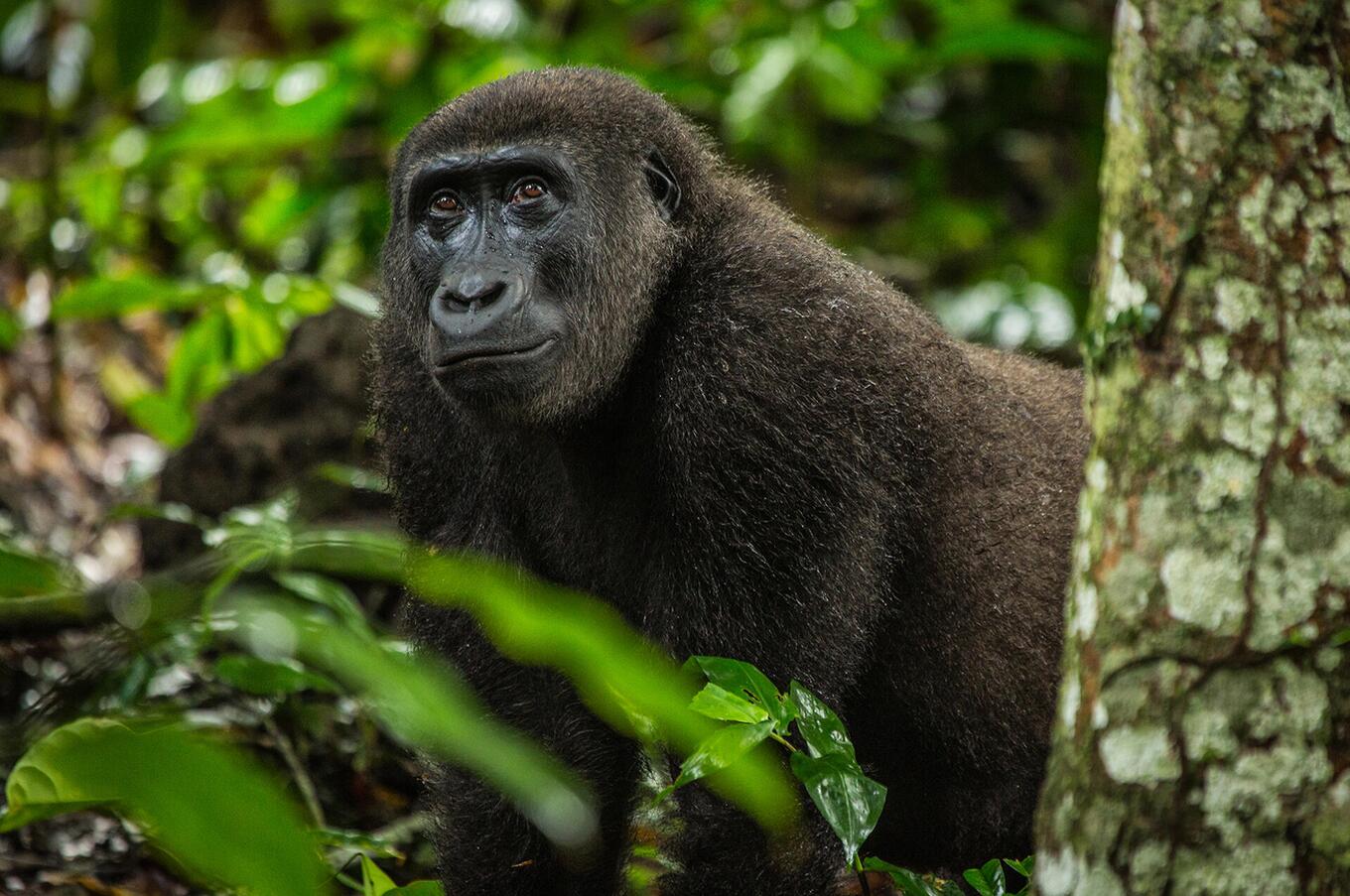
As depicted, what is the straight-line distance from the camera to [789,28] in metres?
9.01

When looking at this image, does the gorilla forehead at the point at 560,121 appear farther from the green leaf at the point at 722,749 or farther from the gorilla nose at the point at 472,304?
the green leaf at the point at 722,749

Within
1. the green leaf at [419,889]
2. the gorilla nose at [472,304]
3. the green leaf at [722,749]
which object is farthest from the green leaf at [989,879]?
the gorilla nose at [472,304]

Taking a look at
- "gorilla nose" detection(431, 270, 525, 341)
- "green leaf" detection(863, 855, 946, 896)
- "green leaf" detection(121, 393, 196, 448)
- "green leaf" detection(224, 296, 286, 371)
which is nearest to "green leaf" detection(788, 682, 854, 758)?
"green leaf" detection(863, 855, 946, 896)

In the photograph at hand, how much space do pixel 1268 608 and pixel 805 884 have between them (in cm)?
203

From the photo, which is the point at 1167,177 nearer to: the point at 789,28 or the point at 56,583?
the point at 56,583

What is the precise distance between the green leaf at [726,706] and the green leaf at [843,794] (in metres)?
0.18

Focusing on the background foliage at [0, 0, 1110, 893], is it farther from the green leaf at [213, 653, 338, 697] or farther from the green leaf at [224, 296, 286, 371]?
the green leaf at [213, 653, 338, 697]

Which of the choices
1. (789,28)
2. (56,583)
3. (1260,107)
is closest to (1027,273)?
(789,28)

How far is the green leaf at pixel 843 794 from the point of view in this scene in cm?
316

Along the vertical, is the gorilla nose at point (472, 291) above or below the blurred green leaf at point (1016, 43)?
above

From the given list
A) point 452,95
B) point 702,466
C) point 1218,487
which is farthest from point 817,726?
point 452,95

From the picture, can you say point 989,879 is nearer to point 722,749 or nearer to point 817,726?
point 817,726

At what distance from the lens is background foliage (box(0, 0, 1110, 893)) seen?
6.16 metres

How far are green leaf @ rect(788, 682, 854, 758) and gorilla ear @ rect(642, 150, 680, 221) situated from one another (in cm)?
195
